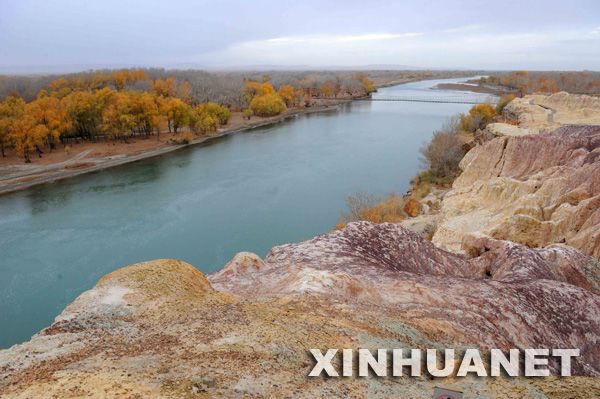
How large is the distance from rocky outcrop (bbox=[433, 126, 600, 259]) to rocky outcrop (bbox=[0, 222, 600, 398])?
131 inches

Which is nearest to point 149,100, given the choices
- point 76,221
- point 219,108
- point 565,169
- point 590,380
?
point 219,108

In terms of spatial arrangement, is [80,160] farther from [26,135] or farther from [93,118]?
[93,118]

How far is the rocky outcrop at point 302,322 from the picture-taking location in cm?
606

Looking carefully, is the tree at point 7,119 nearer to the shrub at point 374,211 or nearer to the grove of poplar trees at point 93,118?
the grove of poplar trees at point 93,118

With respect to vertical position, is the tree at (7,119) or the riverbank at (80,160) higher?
the tree at (7,119)

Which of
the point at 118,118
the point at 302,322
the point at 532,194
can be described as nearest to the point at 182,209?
the point at 532,194

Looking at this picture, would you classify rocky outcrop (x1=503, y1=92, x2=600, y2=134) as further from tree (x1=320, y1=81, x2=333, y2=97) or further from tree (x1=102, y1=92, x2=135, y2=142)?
tree (x1=320, y1=81, x2=333, y2=97)

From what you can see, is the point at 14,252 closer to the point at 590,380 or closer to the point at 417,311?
the point at 417,311

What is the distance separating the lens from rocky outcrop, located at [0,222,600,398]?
6062 millimetres

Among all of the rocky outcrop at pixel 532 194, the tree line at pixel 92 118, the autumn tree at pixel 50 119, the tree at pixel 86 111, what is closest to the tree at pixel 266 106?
the tree line at pixel 92 118

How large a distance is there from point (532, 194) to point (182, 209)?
851 inches

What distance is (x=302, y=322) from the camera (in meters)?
7.78

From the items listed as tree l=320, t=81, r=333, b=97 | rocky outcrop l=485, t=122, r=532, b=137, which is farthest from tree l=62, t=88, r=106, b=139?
tree l=320, t=81, r=333, b=97

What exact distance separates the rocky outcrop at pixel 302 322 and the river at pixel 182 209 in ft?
40.8
